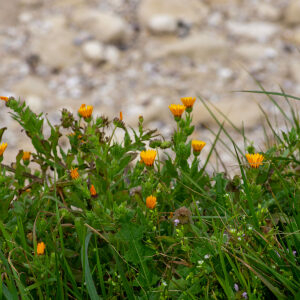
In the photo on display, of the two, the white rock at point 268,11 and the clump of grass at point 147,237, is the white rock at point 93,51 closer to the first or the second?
the white rock at point 268,11

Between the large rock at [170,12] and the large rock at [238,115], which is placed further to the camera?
the large rock at [170,12]

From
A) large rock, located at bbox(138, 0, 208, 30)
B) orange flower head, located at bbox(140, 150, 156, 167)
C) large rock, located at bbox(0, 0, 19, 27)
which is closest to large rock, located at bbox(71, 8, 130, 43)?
large rock, located at bbox(138, 0, 208, 30)

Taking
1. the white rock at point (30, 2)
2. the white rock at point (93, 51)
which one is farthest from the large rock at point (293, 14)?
the white rock at point (30, 2)

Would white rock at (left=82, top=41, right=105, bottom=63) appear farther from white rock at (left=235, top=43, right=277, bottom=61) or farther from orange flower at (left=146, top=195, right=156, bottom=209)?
orange flower at (left=146, top=195, right=156, bottom=209)

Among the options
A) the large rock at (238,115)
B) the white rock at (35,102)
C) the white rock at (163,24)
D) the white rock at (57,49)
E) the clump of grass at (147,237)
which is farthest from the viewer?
the white rock at (163,24)

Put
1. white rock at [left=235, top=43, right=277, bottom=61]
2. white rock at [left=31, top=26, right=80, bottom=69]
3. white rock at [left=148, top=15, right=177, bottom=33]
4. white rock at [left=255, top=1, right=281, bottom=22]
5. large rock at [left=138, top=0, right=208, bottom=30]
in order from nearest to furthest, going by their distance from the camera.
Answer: white rock at [left=31, top=26, right=80, bottom=69]
white rock at [left=235, top=43, right=277, bottom=61]
white rock at [left=148, top=15, right=177, bottom=33]
large rock at [left=138, top=0, right=208, bottom=30]
white rock at [left=255, top=1, right=281, bottom=22]

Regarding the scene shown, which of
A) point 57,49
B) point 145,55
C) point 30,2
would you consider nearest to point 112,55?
point 145,55

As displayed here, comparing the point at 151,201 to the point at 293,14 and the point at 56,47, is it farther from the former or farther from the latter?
the point at 293,14
